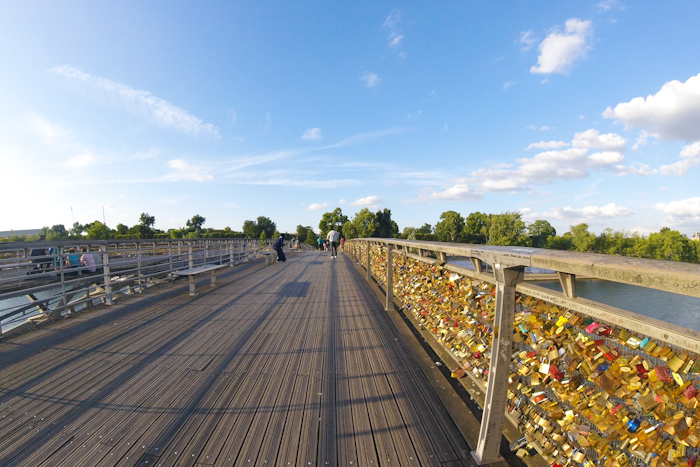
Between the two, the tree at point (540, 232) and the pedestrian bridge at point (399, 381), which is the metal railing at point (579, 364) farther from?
the tree at point (540, 232)

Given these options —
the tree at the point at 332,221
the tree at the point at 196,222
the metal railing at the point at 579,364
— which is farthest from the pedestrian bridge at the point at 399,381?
the tree at the point at 196,222

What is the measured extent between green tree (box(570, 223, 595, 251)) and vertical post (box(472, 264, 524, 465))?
81139mm

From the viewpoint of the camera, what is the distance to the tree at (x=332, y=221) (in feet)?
239

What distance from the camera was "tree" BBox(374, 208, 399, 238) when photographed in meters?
68.6

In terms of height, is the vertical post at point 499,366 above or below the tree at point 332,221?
below

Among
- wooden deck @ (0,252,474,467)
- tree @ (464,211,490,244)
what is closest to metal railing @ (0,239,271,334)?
wooden deck @ (0,252,474,467)

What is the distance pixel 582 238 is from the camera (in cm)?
6850

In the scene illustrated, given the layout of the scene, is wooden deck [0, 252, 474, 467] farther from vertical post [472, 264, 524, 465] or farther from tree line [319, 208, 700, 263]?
tree line [319, 208, 700, 263]

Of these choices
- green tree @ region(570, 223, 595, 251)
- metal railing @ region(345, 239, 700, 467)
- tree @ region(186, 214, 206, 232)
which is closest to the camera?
metal railing @ region(345, 239, 700, 467)

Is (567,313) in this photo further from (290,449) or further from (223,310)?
(223,310)

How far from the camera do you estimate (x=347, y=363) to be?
9.96 feet

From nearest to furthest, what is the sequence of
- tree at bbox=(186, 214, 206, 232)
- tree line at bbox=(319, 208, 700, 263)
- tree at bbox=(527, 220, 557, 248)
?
tree line at bbox=(319, 208, 700, 263) < tree at bbox=(527, 220, 557, 248) < tree at bbox=(186, 214, 206, 232)

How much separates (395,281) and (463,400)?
246 cm

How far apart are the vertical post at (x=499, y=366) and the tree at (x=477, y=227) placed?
86.7m
